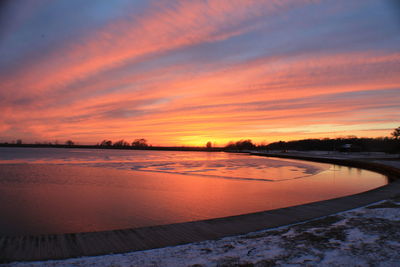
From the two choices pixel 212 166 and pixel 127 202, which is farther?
pixel 212 166

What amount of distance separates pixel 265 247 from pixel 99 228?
395 centimetres

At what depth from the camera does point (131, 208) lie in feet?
26.6

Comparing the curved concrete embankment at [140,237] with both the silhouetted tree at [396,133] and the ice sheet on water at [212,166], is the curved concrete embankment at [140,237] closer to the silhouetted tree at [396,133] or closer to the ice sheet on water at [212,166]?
the ice sheet on water at [212,166]

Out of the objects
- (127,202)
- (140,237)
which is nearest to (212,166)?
(127,202)

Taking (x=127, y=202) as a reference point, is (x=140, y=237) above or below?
above

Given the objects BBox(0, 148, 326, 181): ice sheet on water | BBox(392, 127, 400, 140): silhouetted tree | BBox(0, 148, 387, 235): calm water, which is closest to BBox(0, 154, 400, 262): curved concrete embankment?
BBox(0, 148, 387, 235): calm water

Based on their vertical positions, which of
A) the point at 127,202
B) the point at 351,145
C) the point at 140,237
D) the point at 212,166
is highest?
the point at 351,145

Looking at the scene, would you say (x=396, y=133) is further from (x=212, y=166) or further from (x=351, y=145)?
(x=351, y=145)

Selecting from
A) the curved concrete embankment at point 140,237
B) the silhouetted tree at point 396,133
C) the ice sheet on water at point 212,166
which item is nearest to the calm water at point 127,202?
the curved concrete embankment at point 140,237

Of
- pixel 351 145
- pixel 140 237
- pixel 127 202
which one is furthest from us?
pixel 351 145

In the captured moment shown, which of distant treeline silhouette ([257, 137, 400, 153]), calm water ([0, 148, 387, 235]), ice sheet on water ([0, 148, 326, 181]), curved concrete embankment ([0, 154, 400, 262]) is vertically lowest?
calm water ([0, 148, 387, 235])

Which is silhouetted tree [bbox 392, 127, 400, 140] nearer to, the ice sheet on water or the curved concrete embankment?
the ice sheet on water

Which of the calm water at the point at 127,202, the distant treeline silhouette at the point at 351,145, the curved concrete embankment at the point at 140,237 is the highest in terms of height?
the distant treeline silhouette at the point at 351,145

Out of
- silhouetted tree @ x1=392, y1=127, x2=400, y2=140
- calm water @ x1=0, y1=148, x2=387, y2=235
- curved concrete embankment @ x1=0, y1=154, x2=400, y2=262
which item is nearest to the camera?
curved concrete embankment @ x1=0, y1=154, x2=400, y2=262
